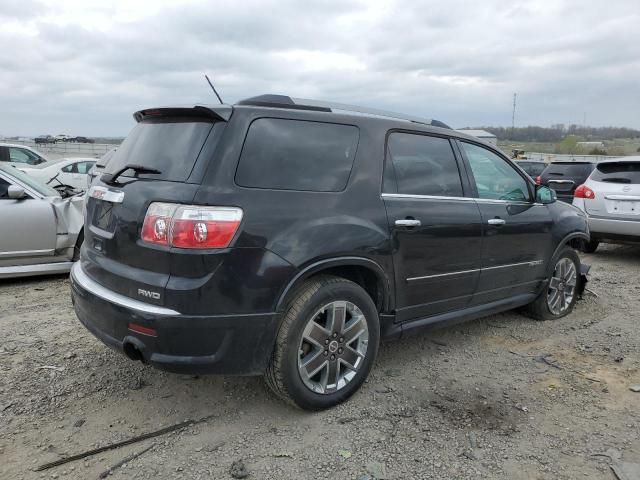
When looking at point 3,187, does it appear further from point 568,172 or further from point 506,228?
point 568,172

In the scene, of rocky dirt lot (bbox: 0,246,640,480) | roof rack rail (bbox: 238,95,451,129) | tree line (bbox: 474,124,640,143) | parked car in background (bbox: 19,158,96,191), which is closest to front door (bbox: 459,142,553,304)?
rocky dirt lot (bbox: 0,246,640,480)

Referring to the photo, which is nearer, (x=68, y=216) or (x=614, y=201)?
(x=68, y=216)

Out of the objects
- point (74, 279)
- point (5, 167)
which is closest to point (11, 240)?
point (5, 167)

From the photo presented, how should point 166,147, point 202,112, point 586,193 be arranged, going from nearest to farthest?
point 202,112 → point 166,147 → point 586,193

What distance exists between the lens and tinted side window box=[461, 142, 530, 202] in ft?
14.0

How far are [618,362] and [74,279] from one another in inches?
160

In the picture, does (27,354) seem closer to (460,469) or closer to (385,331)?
(385,331)

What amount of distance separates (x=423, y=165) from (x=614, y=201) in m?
5.52

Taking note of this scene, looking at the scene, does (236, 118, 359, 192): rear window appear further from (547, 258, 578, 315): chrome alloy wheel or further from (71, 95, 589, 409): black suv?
(547, 258, 578, 315): chrome alloy wheel

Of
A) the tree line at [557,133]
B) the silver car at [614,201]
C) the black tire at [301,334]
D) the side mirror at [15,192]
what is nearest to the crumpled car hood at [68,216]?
the side mirror at [15,192]

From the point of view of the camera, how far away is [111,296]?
119 inches

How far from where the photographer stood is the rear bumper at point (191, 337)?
277cm

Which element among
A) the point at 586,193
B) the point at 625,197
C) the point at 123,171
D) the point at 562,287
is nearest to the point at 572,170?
the point at 586,193

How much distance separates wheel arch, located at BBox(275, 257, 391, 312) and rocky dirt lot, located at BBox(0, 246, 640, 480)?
659 millimetres
